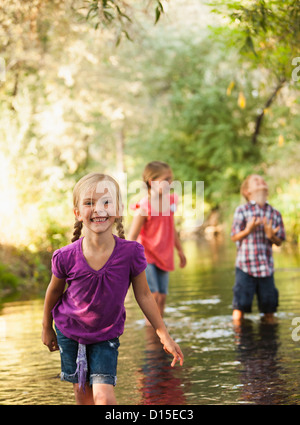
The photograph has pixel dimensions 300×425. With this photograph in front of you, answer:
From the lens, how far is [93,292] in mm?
4258

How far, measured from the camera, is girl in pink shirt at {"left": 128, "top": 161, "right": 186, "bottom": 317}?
26.0 ft

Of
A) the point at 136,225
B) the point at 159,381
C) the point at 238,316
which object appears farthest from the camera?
the point at 238,316

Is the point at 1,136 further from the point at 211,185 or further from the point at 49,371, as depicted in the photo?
the point at 211,185

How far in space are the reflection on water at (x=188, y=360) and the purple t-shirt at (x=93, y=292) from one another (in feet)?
4.09

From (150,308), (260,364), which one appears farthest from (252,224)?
(150,308)

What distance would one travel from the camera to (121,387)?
5.80m

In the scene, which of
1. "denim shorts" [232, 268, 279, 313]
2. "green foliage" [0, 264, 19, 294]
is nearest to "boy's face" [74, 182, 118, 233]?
"denim shorts" [232, 268, 279, 313]

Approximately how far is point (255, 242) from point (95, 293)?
13.9ft

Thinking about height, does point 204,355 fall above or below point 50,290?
below

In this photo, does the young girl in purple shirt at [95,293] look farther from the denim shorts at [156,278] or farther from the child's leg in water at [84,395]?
the denim shorts at [156,278]

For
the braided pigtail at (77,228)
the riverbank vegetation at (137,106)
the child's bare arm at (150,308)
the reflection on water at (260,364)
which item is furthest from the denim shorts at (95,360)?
the riverbank vegetation at (137,106)

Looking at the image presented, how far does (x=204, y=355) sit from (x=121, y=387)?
4.19 feet

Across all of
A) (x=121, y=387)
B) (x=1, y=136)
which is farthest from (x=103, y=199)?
(x=1, y=136)

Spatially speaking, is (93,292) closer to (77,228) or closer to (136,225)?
(77,228)
